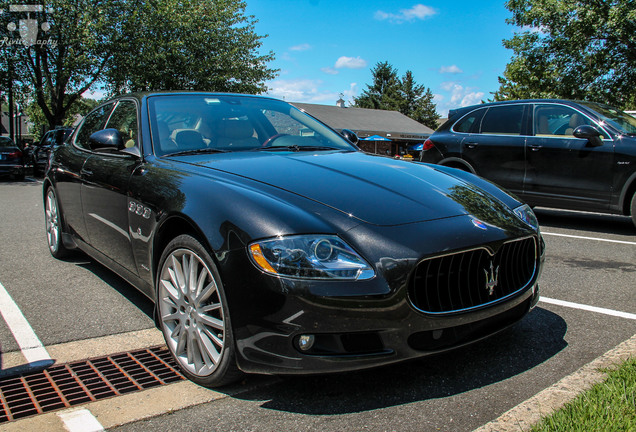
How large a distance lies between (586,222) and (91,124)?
6964 mm

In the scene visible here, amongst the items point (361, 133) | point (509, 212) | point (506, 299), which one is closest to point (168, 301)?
point (506, 299)

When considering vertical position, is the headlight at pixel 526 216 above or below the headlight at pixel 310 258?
above

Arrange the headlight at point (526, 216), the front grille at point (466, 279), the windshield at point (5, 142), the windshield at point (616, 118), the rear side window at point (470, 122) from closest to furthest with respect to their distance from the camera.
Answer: the front grille at point (466, 279) → the headlight at point (526, 216) → the windshield at point (616, 118) → the rear side window at point (470, 122) → the windshield at point (5, 142)

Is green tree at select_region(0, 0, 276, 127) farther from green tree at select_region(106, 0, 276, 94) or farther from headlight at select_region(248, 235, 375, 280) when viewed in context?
headlight at select_region(248, 235, 375, 280)

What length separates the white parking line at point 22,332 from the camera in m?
3.18

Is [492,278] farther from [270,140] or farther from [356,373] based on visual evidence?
[270,140]

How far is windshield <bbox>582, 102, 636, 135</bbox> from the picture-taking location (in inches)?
286

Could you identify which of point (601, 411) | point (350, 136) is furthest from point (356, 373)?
point (350, 136)

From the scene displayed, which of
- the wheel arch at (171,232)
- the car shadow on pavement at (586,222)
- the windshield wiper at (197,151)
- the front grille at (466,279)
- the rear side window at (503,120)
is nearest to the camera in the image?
the front grille at (466,279)

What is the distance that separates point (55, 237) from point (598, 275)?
16.8ft

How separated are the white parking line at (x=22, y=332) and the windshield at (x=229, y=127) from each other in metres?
1.39

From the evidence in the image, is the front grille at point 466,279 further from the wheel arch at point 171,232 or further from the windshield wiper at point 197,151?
the windshield wiper at point 197,151

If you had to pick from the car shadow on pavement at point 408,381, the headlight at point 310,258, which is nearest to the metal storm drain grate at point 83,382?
the car shadow on pavement at point 408,381

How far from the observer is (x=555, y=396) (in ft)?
7.98
